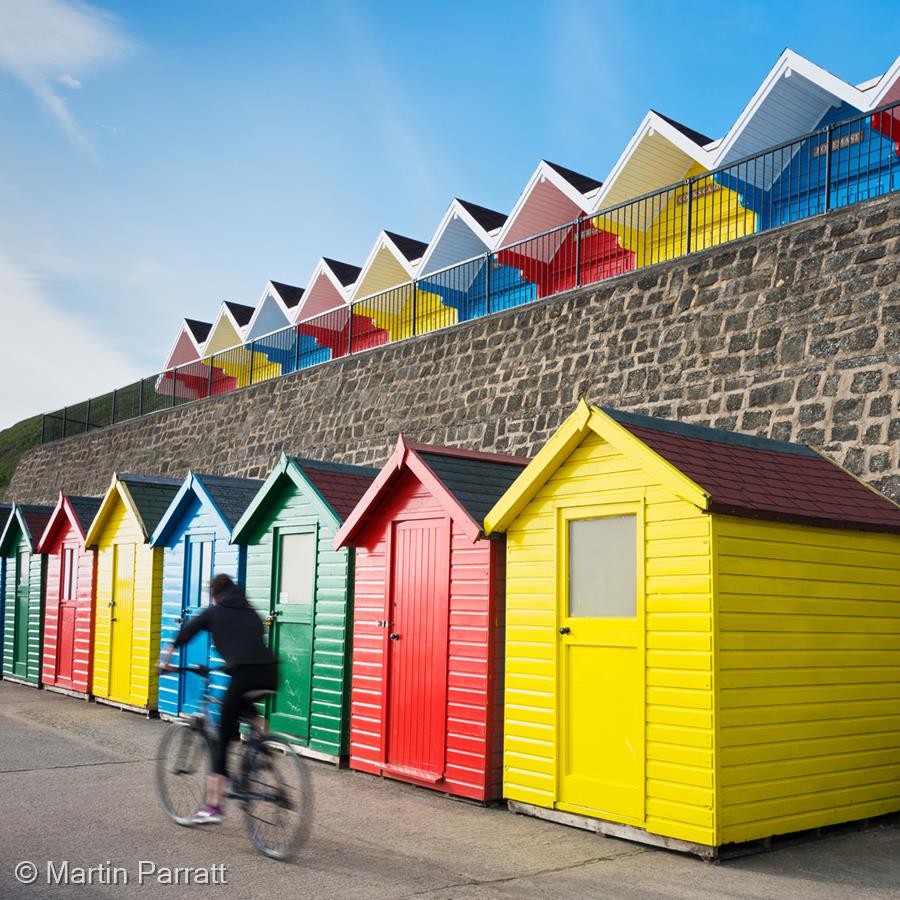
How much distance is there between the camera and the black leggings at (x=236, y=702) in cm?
655

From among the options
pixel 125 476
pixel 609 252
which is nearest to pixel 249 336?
pixel 609 252

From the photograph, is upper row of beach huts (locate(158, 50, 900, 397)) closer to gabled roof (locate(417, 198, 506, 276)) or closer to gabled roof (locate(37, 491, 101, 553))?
gabled roof (locate(417, 198, 506, 276))

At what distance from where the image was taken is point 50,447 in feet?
116

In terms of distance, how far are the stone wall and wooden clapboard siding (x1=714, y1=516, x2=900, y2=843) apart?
8.08 ft

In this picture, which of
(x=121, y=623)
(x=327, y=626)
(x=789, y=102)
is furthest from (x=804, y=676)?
(x=789, y=102)

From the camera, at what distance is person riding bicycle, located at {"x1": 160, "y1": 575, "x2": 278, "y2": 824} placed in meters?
6.56

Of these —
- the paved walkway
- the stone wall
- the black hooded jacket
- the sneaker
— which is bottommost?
the paved walkway

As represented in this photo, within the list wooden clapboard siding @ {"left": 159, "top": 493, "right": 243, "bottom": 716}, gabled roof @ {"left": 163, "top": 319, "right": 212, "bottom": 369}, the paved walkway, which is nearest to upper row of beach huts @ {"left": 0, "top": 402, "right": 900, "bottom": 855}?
the paved walkway

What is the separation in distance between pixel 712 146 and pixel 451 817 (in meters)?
16.7

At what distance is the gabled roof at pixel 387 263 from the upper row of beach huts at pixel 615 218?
0.14ft

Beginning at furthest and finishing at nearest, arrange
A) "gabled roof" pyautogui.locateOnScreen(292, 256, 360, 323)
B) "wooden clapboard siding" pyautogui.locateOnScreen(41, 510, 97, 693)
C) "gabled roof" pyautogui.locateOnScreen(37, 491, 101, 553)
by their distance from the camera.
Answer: "gabled roof" pyautogui.locateOnScreen(292, 256, 360, 323), "gabled roof" pyautogui.locateOnScreen(37, 491, 101, 553), "wooden clapboard siding" pyautogui.locateOnScreen(41, 510, 97, 693)

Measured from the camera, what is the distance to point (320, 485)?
34.4 ft

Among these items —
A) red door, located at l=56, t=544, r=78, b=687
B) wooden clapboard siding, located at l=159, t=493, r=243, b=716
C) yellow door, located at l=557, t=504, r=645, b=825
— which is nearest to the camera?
→ yellow door, located at l=557, t=504, r=645, b=825

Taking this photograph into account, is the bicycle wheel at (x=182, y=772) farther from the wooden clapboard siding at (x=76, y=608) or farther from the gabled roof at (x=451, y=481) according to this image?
the wooden clapboard siding at (x=76, y=608)
